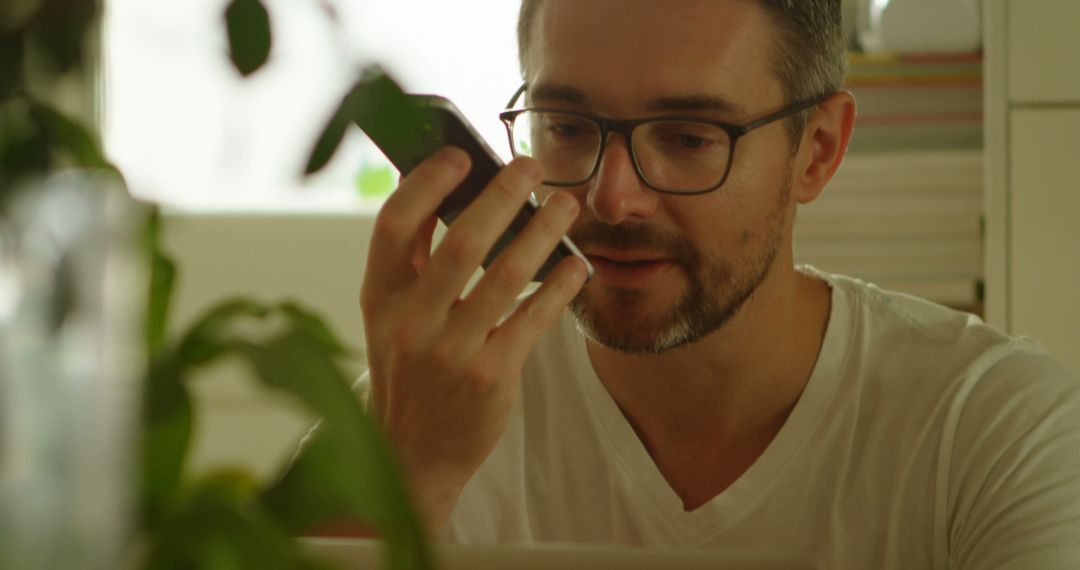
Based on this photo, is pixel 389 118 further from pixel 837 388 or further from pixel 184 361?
pixel 837 388

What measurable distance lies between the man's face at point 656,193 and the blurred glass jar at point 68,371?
2.94ft

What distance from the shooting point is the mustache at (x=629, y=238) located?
1.18m

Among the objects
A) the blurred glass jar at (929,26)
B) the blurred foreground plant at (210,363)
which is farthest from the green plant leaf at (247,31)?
the blurred glass jar at (929,26)

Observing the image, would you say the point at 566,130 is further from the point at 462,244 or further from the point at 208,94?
the point at 208,94

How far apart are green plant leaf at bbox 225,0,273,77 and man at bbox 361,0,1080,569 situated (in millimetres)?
633

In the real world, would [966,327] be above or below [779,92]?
below

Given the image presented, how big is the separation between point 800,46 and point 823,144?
0.13 m

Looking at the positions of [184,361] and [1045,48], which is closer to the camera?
[184,361]

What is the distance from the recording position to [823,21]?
4.52ft

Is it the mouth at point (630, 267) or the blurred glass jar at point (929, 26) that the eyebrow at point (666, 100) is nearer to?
the mouth at point (630, 267)

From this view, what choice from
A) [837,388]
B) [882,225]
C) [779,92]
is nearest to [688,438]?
[837,388]

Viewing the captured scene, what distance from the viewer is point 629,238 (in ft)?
3.90

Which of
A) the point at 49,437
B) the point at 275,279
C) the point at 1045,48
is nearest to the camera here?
the point at 49,437

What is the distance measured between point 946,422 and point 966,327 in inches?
6.4
